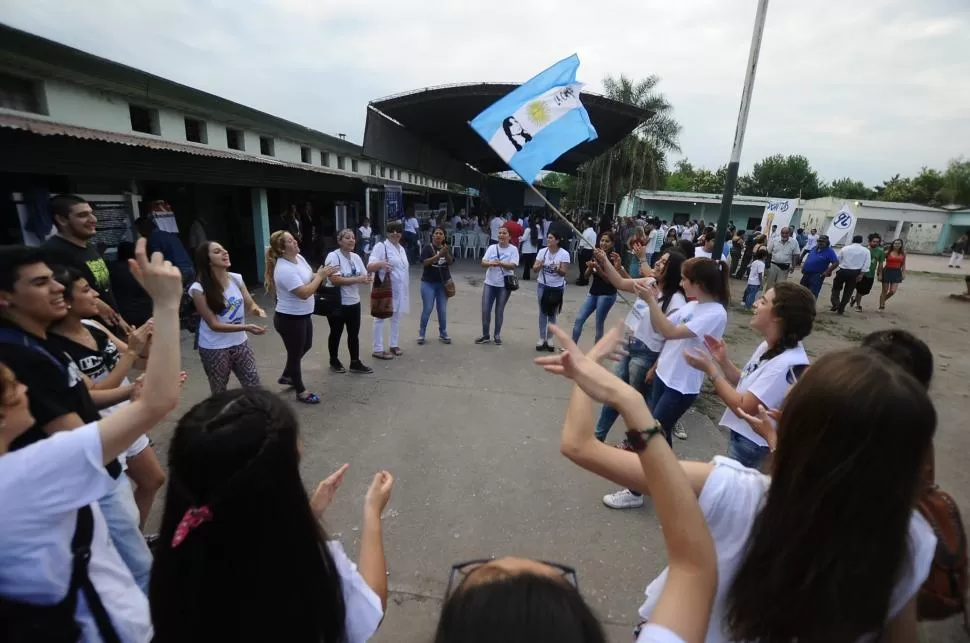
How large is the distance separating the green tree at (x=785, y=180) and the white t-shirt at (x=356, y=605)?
2660 inches

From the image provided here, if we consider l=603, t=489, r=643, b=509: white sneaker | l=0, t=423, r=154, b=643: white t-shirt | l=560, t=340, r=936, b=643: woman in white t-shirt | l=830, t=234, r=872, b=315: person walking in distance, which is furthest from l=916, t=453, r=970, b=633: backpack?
l=830, t=234, r=872, b=315: person walking in distance

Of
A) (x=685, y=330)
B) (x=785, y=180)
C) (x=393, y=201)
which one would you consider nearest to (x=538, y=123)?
(x=685, y=330)

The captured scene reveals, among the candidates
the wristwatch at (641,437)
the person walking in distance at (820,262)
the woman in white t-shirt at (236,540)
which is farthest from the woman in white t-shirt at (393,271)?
the person walking in distance at (820,262)

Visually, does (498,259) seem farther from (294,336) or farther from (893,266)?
(893,266)

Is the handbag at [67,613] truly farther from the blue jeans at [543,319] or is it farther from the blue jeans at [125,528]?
the blue jeans at [543,319]

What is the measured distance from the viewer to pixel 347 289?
521cm

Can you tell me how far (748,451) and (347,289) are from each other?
4.20 m

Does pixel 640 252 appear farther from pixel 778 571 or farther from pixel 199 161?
pixel 199 161

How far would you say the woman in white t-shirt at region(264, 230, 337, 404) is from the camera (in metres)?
4.37

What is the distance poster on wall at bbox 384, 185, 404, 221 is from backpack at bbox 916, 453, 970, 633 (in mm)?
14722

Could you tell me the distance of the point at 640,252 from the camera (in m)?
5.70

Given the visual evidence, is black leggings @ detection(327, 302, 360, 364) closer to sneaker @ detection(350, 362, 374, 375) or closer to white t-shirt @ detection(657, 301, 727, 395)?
sneaker @ detection(350, 362, 374, 375)

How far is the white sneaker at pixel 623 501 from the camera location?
3332 millimetres

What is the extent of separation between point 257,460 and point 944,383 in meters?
9.18
